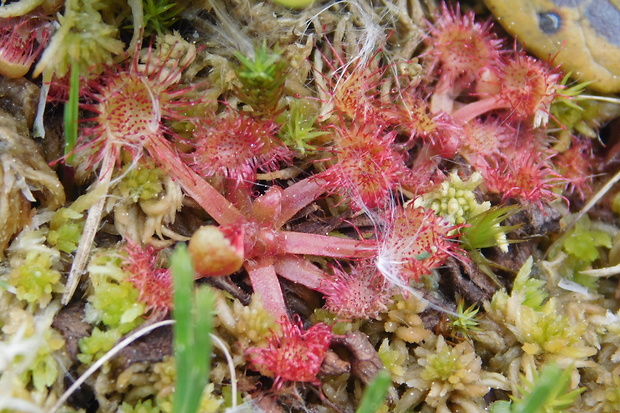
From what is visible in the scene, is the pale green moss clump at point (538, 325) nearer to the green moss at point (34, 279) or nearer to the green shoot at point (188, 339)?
the green shoot at point (188, 339)

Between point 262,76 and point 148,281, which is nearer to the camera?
point 262,76

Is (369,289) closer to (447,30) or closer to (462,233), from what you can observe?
(462,233)

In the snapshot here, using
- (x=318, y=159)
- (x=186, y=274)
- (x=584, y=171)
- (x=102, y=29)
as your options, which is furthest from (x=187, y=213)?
(x=584, y=171)

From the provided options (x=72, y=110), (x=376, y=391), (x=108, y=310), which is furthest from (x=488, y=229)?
(x=72, y=110)

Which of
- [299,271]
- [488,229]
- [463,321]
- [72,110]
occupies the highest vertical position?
[72,110]

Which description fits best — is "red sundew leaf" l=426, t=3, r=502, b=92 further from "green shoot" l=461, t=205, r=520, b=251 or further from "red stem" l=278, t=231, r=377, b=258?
"red stem" l=278, t=231, r=377, b=258

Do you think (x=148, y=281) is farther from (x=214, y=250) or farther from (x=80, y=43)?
(x=80, y=43)
